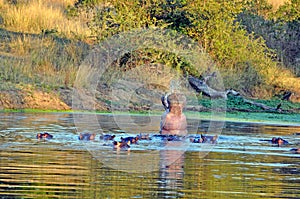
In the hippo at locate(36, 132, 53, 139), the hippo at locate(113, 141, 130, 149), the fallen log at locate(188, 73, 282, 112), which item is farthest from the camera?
the fallen log at locate(188, 73, 282, 112)

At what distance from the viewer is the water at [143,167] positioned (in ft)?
32.1

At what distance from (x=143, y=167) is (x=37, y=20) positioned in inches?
812

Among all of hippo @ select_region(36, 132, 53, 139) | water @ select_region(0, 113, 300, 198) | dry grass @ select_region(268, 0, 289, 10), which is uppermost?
dry grass @ select_region(268, 0, 289, 10)

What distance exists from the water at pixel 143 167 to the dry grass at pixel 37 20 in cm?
1286

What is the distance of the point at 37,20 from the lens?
31844 millimetres

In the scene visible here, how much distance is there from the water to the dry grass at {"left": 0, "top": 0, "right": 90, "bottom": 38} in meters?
12.9

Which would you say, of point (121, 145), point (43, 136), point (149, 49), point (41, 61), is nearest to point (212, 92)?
point (149, 49)

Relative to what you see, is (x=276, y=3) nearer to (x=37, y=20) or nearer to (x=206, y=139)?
(x=37, y=20)

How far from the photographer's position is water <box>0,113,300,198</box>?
9.79m

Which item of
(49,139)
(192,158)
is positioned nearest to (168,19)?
(49,139)

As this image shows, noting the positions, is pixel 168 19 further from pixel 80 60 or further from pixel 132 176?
pixel 132 176

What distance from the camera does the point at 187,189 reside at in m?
10.0

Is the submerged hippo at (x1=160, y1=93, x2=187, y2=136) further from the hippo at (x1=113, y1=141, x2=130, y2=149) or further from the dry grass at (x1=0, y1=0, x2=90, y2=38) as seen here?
the dry grass at (x1=0, y1=0, x2=90, y2=38)

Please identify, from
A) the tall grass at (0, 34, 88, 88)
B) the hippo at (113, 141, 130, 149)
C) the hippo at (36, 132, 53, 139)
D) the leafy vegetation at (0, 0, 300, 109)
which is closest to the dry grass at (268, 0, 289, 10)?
the leafy vegetation at (0, 0, 300, 109)
